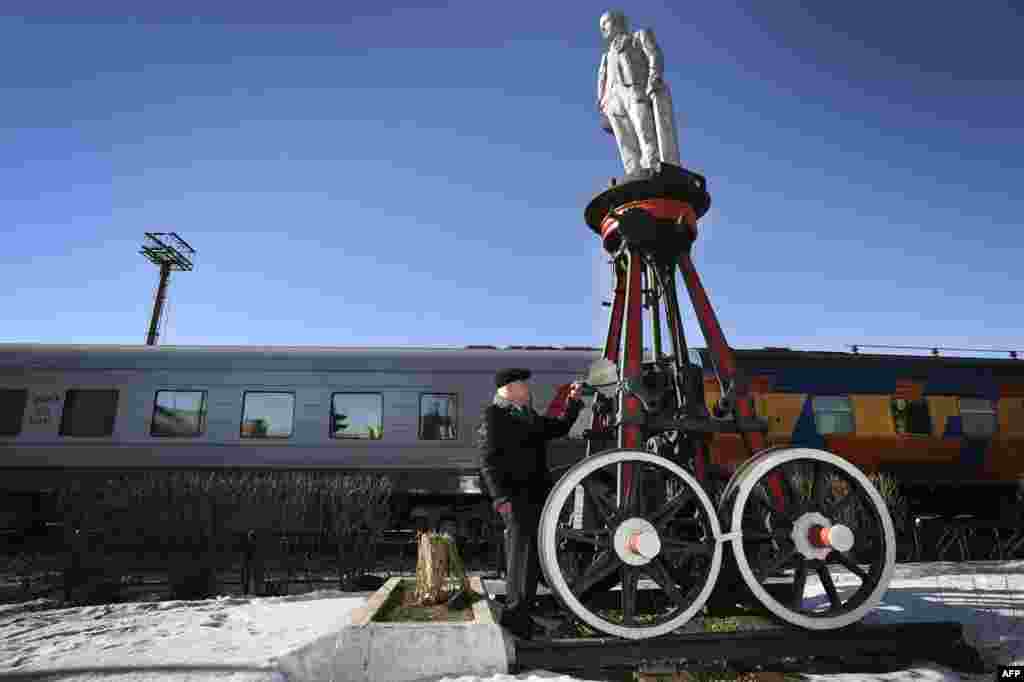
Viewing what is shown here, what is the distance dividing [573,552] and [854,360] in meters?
9.77

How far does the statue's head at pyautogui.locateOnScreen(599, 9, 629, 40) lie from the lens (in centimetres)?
546

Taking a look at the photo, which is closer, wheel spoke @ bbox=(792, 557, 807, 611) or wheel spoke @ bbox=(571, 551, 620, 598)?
wheel spoke @ bbox=(571, 551, 620, 598)

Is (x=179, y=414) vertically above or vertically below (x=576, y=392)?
above

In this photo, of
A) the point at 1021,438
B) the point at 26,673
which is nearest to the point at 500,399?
the point at 26,673

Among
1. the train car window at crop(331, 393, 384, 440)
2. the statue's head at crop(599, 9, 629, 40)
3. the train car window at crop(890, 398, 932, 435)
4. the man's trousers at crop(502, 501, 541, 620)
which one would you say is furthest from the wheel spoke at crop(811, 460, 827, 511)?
the train car window at crop(890, 398, 932, 435)

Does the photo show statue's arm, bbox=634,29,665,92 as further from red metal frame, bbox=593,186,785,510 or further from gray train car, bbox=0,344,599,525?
gray train car, bbox=0,344,599,525

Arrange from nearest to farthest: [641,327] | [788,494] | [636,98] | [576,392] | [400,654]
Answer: [400,654], [788,494], [576,392], [641,327], [636,98]

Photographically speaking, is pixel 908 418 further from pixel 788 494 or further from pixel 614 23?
pixel 614 23

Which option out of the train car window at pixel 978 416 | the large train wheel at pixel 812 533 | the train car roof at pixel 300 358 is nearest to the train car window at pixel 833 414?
the train car roof at pixel 300 358

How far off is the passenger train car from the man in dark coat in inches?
232

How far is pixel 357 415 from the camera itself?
419 inches

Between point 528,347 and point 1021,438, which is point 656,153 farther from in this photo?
point 1021,438

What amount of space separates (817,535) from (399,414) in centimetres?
790

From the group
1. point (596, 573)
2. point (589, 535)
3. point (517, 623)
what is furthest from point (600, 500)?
point (517, 623)
